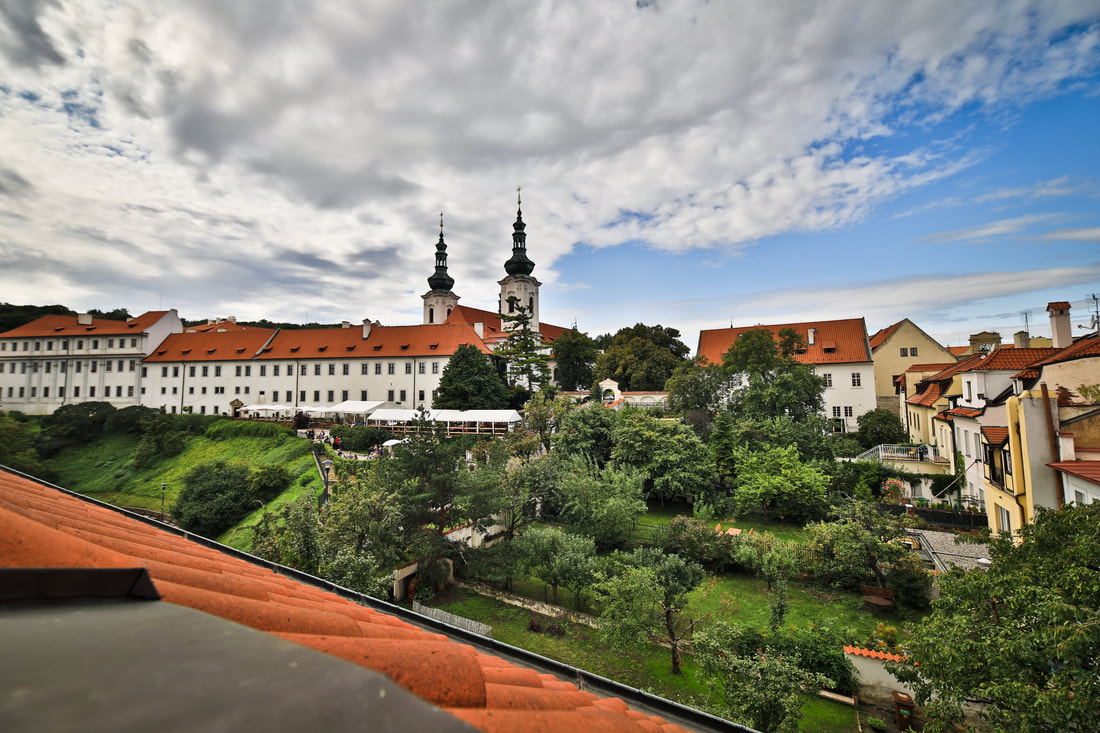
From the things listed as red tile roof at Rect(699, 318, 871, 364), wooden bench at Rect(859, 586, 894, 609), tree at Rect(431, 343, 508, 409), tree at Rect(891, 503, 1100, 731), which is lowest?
wooden bench at Rect(859, 586, 894, 609)

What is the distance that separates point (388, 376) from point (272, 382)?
12654mm

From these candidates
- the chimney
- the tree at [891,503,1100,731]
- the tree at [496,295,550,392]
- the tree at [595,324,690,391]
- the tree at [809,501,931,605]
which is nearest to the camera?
the tree at [891,503,1100,731]

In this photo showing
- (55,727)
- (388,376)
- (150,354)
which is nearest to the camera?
(55,727)

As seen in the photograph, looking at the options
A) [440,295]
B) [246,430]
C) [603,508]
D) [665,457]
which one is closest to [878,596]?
[603,508]

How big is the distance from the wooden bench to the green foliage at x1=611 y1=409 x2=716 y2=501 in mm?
9463

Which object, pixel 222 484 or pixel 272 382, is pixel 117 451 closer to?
pixel 272 382

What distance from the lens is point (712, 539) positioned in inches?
722

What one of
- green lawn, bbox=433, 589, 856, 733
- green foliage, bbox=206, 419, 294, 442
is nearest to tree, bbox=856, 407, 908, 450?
green lawn, bbox=433, 589, 856, 733

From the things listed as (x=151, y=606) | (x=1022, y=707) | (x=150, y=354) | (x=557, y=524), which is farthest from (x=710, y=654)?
(x=150, y=354)

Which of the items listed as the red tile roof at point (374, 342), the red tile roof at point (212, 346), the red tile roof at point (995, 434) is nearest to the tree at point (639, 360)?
the red tile roof at point (374, 342)

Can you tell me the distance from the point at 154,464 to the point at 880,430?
5462 cm

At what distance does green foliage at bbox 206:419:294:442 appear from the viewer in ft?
118

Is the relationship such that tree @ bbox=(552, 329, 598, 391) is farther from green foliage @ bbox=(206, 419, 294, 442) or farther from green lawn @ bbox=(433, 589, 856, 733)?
green lawn @ bbox=(433, 589, 856, 733)

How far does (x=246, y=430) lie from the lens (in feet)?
121
